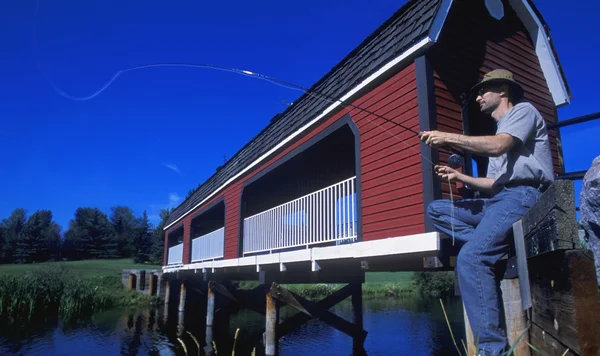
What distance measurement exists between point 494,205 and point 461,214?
307mm

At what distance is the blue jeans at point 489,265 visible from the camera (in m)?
2.21

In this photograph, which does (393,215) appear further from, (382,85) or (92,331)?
(92,331)

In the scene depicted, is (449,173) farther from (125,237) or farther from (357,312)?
(125,237)

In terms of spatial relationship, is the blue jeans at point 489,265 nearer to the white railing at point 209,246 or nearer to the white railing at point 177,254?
the white railing at point 209,246

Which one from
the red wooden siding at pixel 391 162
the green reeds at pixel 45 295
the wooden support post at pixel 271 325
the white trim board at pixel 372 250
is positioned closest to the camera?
the white trim board at pixel 372 250

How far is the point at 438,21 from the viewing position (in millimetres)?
5848

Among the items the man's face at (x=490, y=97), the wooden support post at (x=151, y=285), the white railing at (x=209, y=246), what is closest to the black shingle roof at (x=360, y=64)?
the man's face at (x=490, y=97)

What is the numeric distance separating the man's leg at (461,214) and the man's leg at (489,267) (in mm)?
241

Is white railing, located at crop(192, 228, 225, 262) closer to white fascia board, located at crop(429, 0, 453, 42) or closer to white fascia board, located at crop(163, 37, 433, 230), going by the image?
white fascia board, located at crop(163, 37, 433, 230)

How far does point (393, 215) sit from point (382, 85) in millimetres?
2218

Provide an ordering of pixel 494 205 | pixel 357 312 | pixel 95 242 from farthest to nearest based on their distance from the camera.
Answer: pixel 95 242, pixel 357 312, pixel 494 205

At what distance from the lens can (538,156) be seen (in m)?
2.58

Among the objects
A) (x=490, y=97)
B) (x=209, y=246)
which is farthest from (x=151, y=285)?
(x=490, y=97)

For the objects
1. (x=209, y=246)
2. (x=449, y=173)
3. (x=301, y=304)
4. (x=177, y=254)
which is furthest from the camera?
(x=177, y=254)
